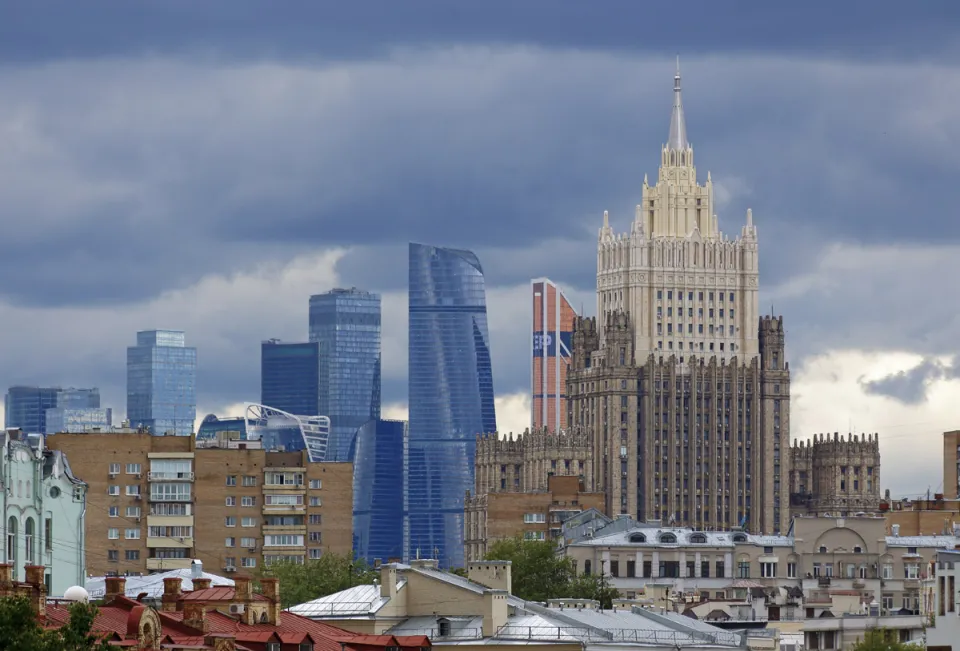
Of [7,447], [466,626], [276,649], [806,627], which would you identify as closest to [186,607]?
[276,649]

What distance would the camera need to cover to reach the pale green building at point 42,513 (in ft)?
482

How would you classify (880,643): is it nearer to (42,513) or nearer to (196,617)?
(42,513)

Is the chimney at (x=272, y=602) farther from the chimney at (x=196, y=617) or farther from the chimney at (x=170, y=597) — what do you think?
the chimney at (x=196, y=617)

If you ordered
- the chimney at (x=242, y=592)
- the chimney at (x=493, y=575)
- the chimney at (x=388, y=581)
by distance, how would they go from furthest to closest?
the chimney at (x=493, y=575), the chimney at (x=388, y=581), the chimney at (x=242, y=592)

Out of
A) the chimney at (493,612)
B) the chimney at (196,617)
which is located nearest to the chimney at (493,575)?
the chimney at (493,612)

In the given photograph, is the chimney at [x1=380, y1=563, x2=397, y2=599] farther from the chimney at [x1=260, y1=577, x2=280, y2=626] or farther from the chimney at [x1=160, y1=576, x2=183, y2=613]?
the chimney at [x1=160, y1=576, x2=183, y2=613]

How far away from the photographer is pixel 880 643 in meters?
171

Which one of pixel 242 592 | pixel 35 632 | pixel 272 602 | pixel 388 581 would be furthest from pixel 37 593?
pixel 388 581

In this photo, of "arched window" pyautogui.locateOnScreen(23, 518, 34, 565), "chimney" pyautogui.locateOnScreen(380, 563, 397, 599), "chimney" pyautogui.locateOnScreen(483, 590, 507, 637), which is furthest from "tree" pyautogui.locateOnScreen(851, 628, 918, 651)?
"arched window" pyautogui.locateOnScreen(23, 518, 34, 565)

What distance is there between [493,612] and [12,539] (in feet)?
74.9

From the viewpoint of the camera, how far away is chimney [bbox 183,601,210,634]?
343ft

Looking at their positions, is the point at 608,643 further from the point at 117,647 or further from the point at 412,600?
the point at 117,647

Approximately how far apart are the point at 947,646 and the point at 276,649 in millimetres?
21623

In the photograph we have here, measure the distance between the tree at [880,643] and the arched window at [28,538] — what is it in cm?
4310
